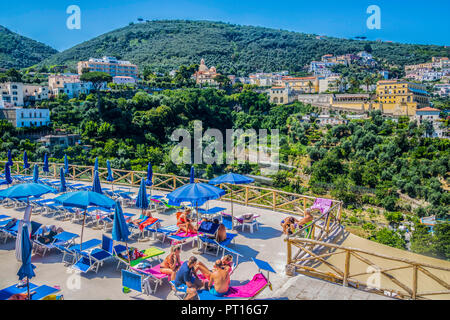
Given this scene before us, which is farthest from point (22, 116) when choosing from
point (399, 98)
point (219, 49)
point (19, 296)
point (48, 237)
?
point (219, 49)

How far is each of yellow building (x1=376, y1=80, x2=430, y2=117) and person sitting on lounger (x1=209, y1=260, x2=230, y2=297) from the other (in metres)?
65.3

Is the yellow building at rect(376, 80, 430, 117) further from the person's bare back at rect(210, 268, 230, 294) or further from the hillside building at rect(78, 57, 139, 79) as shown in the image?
the person's bare back at rect(210, 268, 230, 294)

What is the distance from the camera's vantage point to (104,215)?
8.22 metres

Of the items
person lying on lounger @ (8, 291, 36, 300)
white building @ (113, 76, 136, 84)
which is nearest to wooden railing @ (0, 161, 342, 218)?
person lying on lounger @ (8, 291, 36, 300)

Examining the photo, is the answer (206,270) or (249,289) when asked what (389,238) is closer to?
(249,289)

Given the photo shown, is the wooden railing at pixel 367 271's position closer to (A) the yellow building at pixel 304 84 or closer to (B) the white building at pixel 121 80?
(B) the white building at pixel 121 80

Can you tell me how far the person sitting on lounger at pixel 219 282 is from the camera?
4.33 metres

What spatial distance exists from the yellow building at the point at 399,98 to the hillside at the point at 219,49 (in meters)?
57.6

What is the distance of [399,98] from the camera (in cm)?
6084

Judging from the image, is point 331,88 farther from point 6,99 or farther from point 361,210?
point 6,99

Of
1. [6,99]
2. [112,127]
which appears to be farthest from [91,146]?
[6,99]
